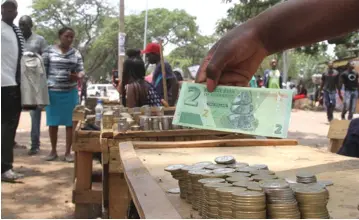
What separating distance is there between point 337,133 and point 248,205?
2661 mm

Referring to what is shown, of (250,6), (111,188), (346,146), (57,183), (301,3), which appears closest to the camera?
(301,3)

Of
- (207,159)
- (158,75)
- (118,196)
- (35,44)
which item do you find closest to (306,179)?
(207,159)

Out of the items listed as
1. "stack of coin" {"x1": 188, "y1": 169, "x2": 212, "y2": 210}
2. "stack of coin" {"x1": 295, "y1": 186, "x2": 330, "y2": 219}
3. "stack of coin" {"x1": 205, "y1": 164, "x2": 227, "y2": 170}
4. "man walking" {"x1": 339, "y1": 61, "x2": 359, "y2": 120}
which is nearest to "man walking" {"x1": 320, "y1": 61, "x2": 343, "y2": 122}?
"man walking" {"x1": 339, "y1": 61, "x2": 359, "y2": 120}

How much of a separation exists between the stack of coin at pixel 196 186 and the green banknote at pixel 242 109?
0.32 metres

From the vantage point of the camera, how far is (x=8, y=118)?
202 inches

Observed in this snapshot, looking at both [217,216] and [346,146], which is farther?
[346,146]

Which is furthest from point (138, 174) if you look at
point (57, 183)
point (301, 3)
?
point (57, 183)

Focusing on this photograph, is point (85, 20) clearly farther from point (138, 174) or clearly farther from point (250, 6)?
point (138, 174)

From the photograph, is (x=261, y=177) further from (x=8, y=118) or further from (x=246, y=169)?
(x=8, y=118)

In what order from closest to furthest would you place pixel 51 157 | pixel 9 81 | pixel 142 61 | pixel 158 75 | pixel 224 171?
1. pixel 224 171
2. pixel 9 81
3. pixel 142 61
4. pixel 51 157
5. pixel 158 75

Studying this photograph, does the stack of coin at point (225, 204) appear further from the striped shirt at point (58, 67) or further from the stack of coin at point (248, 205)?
the striped shirt at point (58, 67)

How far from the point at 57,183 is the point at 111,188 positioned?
249cm

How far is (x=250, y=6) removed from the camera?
10.0m

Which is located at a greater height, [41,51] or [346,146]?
[41,51]
